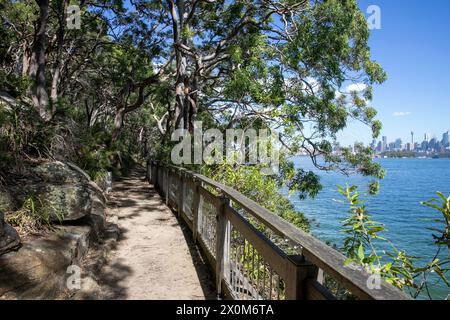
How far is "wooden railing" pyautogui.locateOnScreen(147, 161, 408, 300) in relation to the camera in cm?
153

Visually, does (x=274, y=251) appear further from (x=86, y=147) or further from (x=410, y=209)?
(x=410, y=209)

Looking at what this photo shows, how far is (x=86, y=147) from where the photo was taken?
892 cm

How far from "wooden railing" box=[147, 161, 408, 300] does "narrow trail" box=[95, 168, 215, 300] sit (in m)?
0.26

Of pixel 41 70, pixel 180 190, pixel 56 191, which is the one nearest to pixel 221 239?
pixel 56 191

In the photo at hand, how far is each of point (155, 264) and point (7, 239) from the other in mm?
1964

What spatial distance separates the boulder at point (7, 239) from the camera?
337 cm

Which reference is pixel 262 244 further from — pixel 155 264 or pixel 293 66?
pixel 293 66

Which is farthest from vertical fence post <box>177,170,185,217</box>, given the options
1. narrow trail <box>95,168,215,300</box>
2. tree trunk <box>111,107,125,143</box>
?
tree trunk <box>111,107,125,143</box>

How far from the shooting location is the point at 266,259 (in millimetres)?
2629

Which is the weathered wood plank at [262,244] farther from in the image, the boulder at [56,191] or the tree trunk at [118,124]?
the tree trunk at [118,124]

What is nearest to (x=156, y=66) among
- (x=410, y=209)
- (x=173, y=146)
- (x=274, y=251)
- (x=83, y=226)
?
(x=173, y=146)

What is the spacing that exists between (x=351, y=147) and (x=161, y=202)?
22.0ft

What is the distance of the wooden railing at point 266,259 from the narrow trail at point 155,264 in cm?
26

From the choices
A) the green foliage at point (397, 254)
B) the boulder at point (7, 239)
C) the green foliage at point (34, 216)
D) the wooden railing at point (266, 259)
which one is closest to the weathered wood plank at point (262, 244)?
the wooden railing at point (266, 259)
